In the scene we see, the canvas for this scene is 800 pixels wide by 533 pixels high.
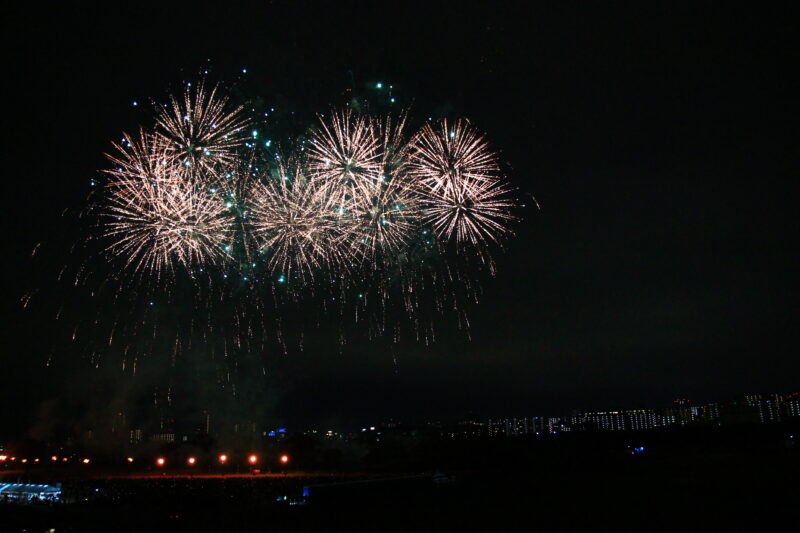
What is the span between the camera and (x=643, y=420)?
502 feet

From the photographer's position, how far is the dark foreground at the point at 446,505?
586 inches

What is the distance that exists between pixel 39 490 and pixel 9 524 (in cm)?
769

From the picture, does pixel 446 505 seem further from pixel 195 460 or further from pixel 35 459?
pixel 35 459

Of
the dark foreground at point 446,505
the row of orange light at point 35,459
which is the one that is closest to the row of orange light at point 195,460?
the row of orange light at point 35,459

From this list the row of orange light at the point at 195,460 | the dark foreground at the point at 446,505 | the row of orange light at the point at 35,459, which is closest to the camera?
the dark foreground at the point at 446,505

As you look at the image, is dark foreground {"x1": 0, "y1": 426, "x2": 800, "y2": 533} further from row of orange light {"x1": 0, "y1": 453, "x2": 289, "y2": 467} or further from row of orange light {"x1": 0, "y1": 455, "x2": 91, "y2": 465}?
row of orange light {"x1": 0, "y1": 455, "x2": 91, "y2": 465}

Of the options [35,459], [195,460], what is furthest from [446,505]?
[35,459]

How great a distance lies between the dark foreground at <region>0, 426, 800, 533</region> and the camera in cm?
1489

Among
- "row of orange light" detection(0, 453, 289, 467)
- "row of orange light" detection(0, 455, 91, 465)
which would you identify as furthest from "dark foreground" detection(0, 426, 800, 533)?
"row of orange light" detection(0, 455, 91, 465)

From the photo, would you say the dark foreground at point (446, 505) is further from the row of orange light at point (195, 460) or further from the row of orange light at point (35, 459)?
the row of orange light at point (35, 459)

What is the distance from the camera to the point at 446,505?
725 inches

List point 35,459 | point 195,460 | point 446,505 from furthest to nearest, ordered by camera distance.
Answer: point 35,459 → point 195,460 → point 446,505

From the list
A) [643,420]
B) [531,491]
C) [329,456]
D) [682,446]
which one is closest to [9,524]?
[531,491]

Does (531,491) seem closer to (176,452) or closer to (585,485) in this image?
(585,485)
